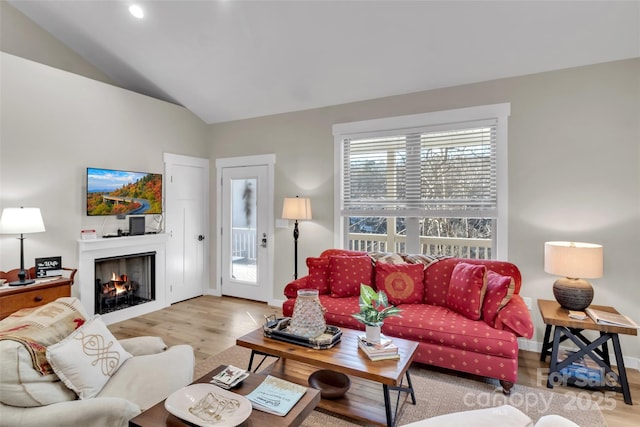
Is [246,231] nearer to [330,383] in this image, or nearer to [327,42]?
[327,42]

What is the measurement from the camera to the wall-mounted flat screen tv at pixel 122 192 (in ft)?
Answer: 12.5

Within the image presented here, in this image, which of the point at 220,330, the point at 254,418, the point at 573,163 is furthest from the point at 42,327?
the point at 573,163

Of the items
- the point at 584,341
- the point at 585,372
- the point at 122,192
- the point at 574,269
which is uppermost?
the point at 122,192

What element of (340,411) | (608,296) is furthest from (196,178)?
(608,296)

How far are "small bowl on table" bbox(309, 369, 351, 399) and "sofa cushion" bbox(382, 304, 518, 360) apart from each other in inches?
22.9

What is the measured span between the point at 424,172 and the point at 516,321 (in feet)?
5.89

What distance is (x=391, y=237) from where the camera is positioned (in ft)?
13.1

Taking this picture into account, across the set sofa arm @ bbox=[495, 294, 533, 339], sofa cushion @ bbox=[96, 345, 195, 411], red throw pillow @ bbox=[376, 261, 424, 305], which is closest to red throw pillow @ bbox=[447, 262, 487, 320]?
sofa arm @ bbox=[495, 294, 533, 339]

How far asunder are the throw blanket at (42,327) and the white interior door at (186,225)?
2866 millimetres

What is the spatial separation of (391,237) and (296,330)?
207 centimetres

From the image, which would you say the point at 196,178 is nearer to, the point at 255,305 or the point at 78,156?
the point at 78,156

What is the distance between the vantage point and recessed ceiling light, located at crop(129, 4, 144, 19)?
129 inches

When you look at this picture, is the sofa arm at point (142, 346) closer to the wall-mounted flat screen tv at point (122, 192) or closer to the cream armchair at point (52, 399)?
the cream armchair at point (52, 399)

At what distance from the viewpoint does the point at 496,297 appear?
2.64 metres
